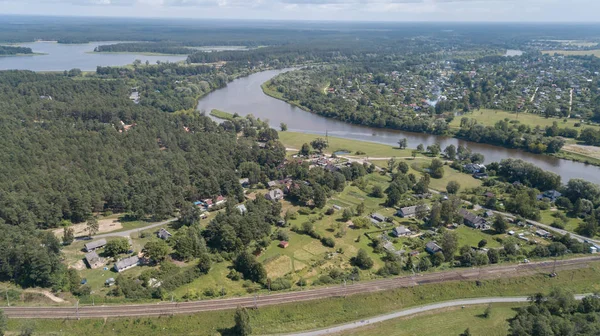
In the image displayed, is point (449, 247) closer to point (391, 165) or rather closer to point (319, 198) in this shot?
point (319, 198)

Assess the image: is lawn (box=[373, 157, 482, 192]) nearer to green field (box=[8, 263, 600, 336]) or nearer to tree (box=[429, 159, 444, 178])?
tree (box=[429, 159, 444, 178])

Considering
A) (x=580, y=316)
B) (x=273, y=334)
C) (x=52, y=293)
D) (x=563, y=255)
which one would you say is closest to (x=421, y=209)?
(x=563, y=255)

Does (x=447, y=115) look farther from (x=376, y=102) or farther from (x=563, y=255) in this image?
(x=563, y=255)

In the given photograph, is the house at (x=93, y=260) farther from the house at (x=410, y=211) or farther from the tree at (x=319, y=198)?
the house at (x=410, y=211)

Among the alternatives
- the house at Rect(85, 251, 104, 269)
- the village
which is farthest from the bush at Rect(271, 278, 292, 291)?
the house at Rect(85, 251, 104, 269)

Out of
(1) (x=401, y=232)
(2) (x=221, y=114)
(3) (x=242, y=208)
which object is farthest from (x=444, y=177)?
(2) (x=221, y=114)
